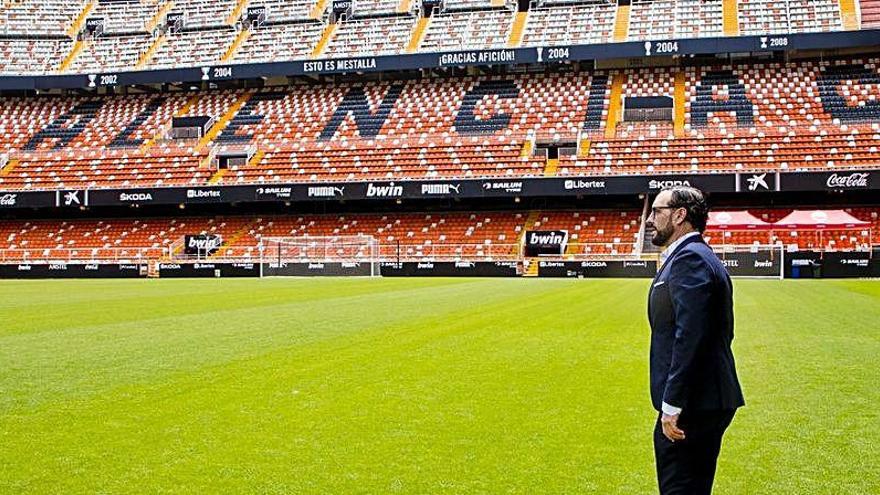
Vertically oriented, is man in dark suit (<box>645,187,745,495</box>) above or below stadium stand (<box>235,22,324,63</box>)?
below

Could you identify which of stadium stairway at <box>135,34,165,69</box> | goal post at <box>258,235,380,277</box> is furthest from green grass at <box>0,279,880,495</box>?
stadium stairway at <box>135,34,165,69</box>

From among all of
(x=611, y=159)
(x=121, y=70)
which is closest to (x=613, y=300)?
(x=611, y=159)

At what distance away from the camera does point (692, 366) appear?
3.85 m

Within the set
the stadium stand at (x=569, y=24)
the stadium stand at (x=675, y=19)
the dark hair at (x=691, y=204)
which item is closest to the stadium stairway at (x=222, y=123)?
the stadium stand at (x=569, y=24)

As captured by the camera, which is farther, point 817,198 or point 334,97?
point 334,97

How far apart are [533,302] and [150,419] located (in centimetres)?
1435

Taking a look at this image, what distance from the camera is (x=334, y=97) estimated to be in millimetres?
54250

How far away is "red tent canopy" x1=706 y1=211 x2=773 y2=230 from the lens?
38.1 meters

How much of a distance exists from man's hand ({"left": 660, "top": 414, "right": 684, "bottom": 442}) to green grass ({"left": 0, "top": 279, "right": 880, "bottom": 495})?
4.75 ft

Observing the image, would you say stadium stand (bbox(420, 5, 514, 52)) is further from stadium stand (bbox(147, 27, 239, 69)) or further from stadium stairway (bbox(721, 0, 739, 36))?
stadium stand (bbox(147, 27, 239, 69))

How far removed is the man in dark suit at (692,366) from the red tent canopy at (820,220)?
119 feet

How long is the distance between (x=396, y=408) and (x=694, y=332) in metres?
4.13

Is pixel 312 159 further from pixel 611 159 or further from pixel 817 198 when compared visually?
pixel 817 198

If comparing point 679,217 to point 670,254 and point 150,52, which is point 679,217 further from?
point 150,52
